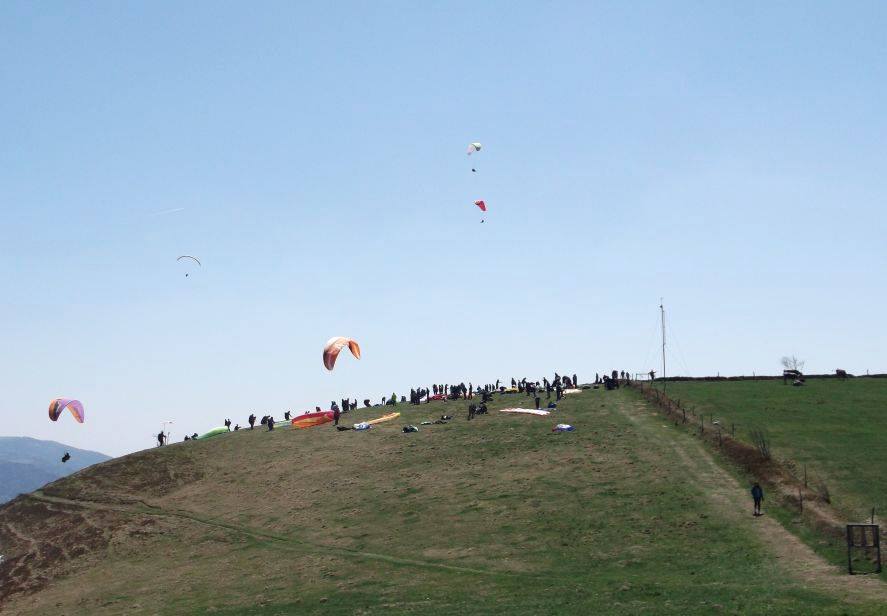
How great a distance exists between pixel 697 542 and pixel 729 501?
5.74 m

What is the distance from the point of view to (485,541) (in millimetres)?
39438

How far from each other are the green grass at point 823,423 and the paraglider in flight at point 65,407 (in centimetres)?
5117

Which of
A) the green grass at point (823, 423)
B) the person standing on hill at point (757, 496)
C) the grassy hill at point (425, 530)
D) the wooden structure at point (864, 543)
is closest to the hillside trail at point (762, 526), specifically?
the grassy hill at point (425, 530)

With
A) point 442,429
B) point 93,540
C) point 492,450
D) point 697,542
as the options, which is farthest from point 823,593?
point 93,540

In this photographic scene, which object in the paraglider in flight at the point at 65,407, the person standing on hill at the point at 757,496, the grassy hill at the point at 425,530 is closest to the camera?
the grassy hill at the point at 425,530

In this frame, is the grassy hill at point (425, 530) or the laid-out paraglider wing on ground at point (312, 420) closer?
the grassy hill at point (425, 530)

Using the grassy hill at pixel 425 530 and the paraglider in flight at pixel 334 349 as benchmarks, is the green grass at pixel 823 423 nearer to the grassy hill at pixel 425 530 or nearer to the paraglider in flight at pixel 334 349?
the grassy hill at pixel 425 530

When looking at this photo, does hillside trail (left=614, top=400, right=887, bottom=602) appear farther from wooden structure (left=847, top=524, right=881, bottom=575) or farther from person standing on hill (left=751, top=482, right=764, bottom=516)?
wooden structure (left=847, top=524, right=881, bottom=575)

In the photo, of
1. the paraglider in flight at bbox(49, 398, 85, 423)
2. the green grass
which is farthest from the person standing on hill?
A: the paraglider in flight at bbox(49, 398, 85, 423)

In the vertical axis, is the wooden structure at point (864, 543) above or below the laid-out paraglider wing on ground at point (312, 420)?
below

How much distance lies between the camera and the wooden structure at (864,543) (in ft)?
94.4

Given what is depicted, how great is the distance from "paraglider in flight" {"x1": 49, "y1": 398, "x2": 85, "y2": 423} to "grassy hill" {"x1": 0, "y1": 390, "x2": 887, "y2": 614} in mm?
4894

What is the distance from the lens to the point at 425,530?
42.5m

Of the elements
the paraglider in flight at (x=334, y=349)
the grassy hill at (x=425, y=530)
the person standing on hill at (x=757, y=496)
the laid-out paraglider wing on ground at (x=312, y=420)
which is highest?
the paraglider in flight at (x=334, y=349)
